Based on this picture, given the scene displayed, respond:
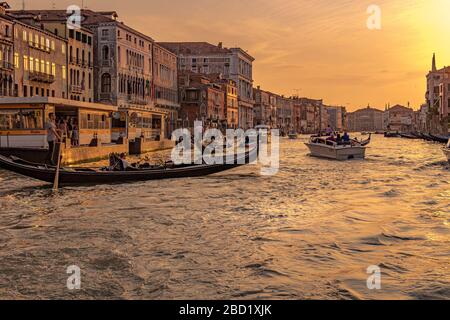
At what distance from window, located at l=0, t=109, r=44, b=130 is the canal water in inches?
358

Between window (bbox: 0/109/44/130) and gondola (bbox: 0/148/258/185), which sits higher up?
window (bbox: 0/109/44/130)

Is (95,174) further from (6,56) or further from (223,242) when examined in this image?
(6,56)

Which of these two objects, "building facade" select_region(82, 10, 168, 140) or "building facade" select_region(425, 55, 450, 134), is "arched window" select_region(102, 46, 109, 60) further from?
"building facade" select_region(425, 55, 450, 134)

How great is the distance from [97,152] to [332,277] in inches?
896

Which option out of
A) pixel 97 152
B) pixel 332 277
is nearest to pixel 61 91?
pixel 97 152

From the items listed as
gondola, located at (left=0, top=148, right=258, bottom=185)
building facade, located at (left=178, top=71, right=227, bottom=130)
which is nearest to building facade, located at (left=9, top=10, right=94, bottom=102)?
building facade, located at (left=178, top=71, right=227, bottom=130)

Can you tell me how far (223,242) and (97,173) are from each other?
839 cm

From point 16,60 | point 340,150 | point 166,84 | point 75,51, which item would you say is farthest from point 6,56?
point 166,84

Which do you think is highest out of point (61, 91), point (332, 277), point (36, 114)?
point (61, 91)

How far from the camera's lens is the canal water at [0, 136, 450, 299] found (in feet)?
19.9

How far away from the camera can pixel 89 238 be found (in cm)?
874

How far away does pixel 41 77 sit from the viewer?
37.0 metres
